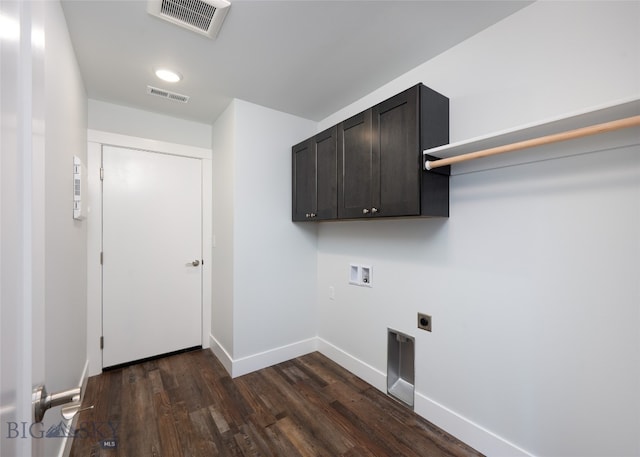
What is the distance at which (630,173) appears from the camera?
1.17 meters

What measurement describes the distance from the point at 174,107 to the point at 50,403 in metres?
2.69

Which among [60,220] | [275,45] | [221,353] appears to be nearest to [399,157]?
[275,45]

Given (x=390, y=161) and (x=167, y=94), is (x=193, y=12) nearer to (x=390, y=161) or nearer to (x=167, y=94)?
(x=167, y=94)

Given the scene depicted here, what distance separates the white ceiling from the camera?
1499 millimetres

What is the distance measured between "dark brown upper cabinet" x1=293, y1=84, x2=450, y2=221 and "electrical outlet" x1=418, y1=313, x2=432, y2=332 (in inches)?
28.4

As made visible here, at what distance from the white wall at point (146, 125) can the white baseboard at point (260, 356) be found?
2.13 metres

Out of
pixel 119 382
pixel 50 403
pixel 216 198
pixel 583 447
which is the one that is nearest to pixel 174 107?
pixel 216 198

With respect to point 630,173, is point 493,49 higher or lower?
higher

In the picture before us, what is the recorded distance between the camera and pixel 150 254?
2.73 metres

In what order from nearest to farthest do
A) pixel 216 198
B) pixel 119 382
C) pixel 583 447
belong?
1. pixel 583 447
2. pixel 119 382
3. pixel 216 198

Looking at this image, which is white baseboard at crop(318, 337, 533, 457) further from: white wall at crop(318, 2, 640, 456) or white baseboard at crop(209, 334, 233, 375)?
white baseboard at crop(209, 334, 233, 375)

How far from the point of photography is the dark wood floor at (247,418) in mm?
1666

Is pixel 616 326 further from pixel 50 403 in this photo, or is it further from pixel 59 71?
pixel 59 71

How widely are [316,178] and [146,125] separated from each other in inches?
70.8
